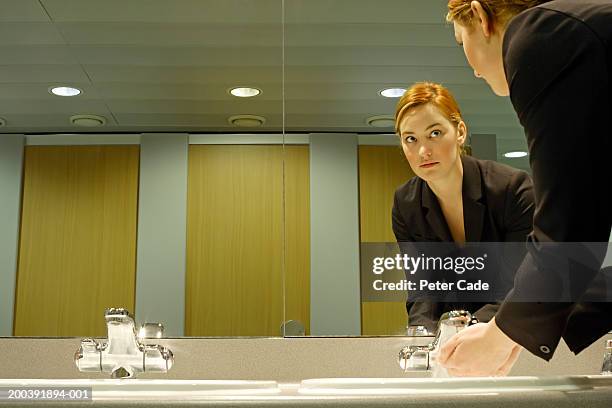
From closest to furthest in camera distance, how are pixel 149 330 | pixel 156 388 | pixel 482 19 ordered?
pixel 156 388, pixel 482 19, pixel 149 330

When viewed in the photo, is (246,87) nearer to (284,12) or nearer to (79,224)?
(284,12)

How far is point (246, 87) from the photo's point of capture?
126 cm

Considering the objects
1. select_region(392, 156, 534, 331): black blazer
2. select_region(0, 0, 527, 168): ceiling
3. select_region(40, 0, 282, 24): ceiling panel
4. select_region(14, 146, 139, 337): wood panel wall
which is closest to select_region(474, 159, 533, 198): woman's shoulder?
select_region(392, 156, 534, 331): black blazer

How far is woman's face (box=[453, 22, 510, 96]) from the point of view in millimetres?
1024

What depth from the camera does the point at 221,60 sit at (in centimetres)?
126

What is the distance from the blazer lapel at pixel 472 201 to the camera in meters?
1.22

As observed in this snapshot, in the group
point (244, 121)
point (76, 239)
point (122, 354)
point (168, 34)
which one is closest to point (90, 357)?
point (122, 354)

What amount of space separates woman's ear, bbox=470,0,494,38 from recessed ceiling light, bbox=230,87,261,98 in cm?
40

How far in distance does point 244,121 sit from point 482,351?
643 mm

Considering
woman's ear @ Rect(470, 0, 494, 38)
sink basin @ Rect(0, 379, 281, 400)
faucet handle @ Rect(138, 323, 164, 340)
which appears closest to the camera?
sink basin @ Rect(0, 379, 281, 400)

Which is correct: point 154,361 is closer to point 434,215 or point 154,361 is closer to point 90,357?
point 90,357

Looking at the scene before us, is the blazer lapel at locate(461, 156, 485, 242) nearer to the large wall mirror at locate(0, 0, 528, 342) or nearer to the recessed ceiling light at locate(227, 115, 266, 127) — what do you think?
the large wall mirror at locate(0, 0, 528, 342)

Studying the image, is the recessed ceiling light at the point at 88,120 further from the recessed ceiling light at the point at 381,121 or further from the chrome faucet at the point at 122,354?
the recessed ceiling light at the point at 381,121
